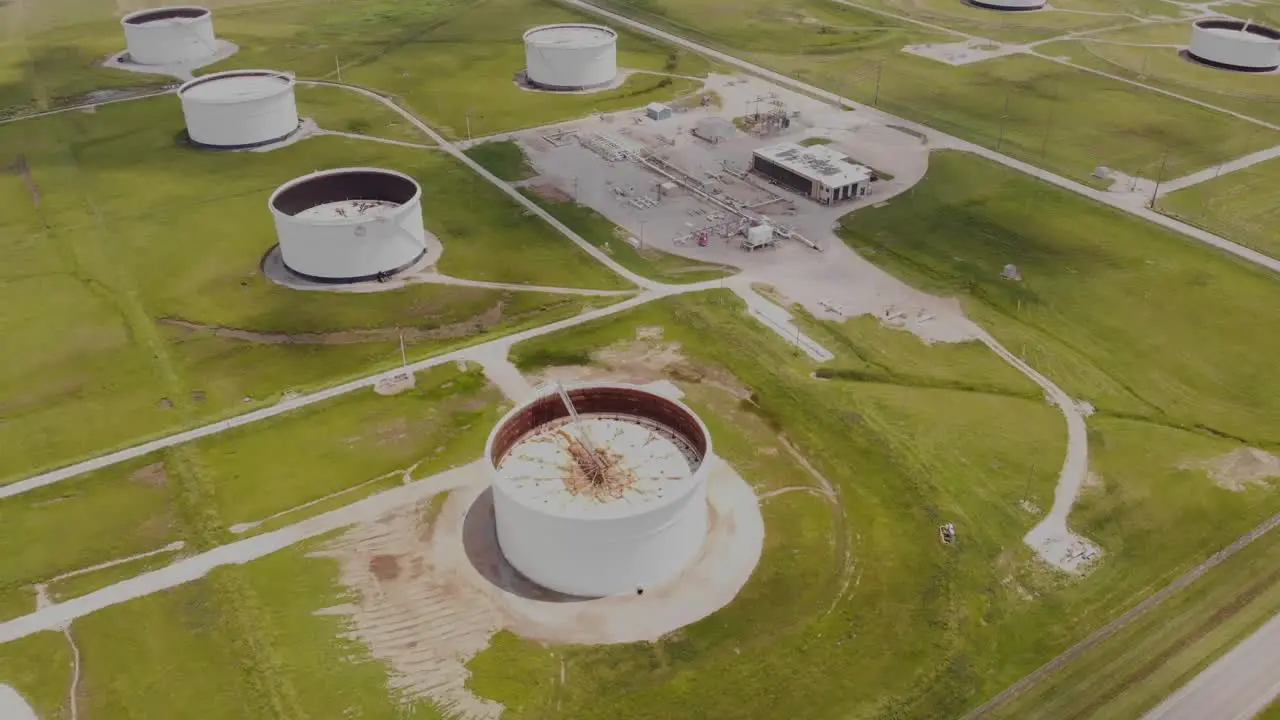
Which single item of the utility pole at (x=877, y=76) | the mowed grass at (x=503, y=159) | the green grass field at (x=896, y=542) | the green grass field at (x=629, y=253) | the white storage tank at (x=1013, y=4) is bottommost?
the green grass field at (x=896, y=542)

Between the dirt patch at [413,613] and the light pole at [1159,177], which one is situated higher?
the light pole at [1159,177]

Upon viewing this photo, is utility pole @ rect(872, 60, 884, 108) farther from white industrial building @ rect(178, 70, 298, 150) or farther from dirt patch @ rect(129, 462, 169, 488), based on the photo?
dirt patch @ rect(129, 462, 169, 488)

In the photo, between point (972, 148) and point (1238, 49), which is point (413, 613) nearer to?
point (972, 148)

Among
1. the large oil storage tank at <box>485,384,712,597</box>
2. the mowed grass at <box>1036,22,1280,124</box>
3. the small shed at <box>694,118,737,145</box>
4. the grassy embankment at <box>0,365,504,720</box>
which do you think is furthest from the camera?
the mowed grass at <box>1036,22,1280,124</box>

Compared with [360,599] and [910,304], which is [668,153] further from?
[360,599]

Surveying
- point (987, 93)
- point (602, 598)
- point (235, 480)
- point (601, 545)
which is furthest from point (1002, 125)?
point (235, 480)

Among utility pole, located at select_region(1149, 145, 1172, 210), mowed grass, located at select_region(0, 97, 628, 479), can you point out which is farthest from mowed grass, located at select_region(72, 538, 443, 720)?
utility pole, located at select_region(1149, 145, 1172, 210)

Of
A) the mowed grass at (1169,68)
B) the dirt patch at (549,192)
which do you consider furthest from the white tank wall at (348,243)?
the mowed grass at (1169,68)

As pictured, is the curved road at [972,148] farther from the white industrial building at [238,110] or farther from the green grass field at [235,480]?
the green grass field at [235,480]
